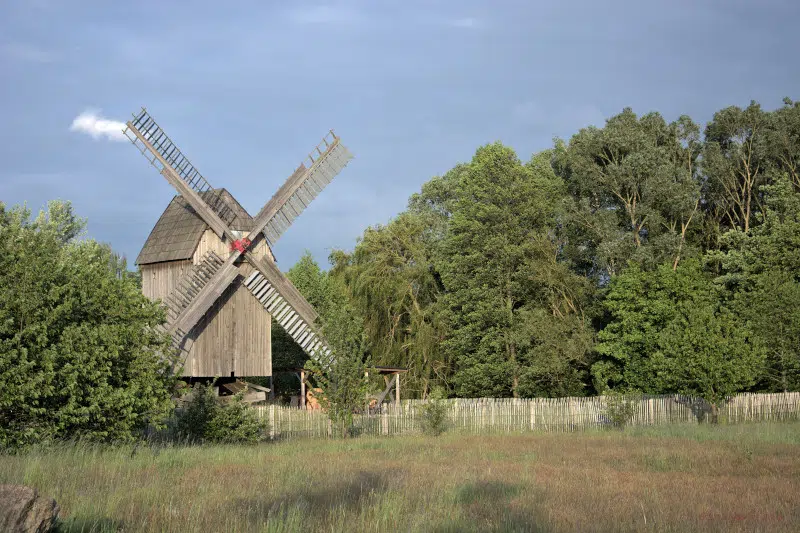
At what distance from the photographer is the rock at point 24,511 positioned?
804 centimetres

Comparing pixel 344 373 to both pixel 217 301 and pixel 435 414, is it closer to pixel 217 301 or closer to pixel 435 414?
pixel 435 414

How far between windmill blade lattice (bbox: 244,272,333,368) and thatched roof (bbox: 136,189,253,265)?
219 cm

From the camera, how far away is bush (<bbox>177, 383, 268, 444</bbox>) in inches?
957

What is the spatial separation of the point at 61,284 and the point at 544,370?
26.4 m

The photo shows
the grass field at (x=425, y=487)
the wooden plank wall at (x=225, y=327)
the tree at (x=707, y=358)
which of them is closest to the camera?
the grass field at (x=425, y=487)

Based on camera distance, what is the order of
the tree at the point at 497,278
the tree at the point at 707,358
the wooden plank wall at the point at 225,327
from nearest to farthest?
the wooden plank wall at the point at 225,327
the tree at the point at 707,358
the tree at the point at 497,278

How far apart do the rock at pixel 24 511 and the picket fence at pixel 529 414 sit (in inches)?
748

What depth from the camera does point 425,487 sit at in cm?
1368

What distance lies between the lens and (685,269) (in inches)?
1678

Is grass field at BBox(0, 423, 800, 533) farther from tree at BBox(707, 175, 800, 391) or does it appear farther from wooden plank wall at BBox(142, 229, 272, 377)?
tree at BBox(707, 175, 800, 391)

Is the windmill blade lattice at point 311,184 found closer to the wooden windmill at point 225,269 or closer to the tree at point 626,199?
the wooden windmill at point 225,269

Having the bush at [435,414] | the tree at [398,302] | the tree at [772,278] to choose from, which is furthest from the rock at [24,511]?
the tree at [772,278]

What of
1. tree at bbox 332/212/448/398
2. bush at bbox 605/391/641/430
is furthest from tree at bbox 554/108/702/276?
bush at bbox 605/391/641/430

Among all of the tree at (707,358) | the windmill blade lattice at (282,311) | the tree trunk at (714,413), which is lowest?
the tree trunk at (714,413)
